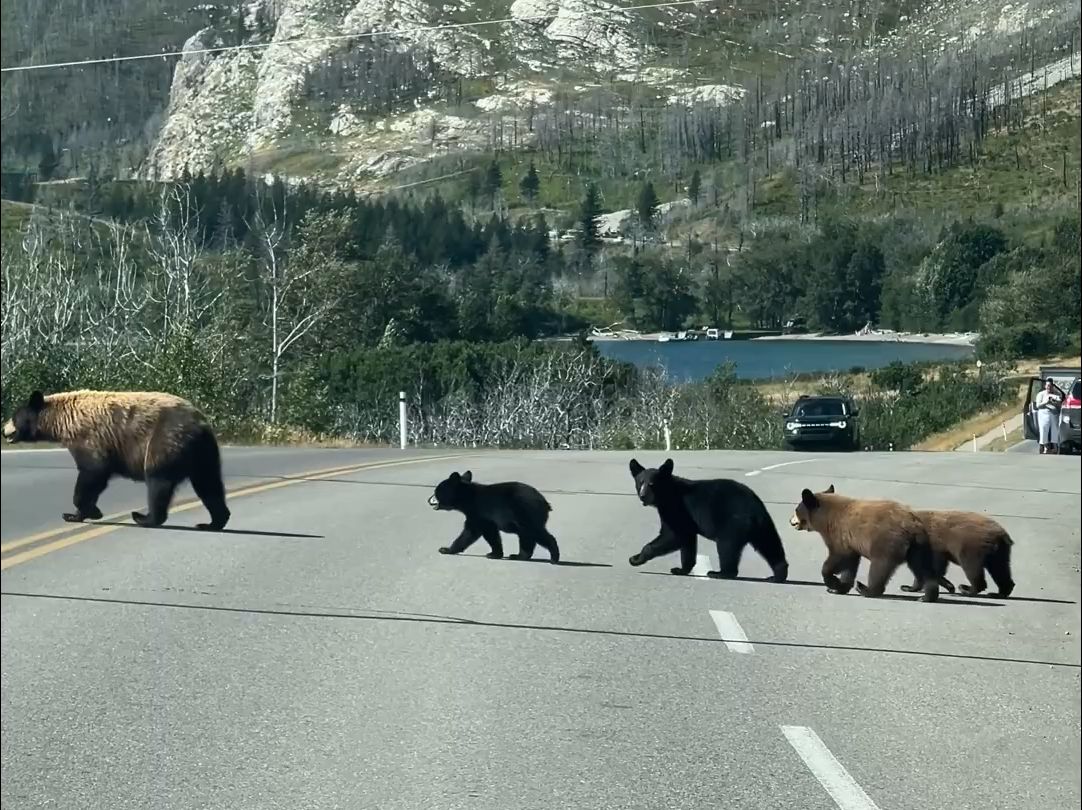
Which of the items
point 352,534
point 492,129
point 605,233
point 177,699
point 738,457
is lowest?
point 177,699

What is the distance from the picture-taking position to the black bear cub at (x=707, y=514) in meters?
3.02

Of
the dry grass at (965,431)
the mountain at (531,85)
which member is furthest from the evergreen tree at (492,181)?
Answer: the dry grass at (965,431)

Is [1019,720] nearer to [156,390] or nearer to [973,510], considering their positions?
[973,510]

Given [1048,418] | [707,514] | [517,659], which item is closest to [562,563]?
[707,514]

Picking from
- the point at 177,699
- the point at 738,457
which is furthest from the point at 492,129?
the point at 177,699

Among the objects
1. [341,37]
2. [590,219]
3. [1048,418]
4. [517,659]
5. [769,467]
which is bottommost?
[517,659]

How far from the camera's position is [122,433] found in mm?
3033

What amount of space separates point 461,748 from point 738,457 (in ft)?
15.4

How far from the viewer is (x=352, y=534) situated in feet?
14.4

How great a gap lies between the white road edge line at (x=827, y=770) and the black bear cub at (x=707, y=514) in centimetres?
274

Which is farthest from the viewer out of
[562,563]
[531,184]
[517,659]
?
[517,659]

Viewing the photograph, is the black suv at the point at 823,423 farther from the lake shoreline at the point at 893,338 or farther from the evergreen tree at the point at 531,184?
the evergreen tree at the point at 531,184

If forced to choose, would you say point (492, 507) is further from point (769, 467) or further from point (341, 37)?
point (341, 37)

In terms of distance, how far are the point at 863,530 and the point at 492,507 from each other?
77 cm
